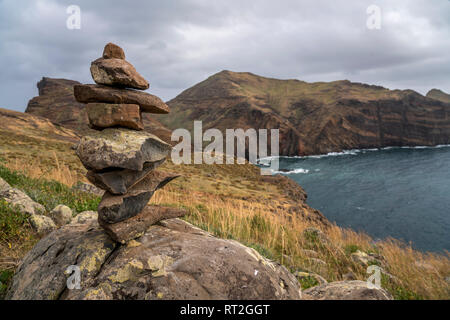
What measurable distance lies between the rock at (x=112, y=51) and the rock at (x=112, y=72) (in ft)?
0.55

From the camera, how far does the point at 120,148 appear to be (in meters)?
3.82

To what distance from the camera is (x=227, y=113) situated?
136625mm

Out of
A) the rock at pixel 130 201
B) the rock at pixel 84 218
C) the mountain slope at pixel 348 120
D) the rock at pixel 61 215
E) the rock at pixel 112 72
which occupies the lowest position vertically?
the rock at pixel 61 215

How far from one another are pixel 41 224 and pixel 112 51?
14.0 ft

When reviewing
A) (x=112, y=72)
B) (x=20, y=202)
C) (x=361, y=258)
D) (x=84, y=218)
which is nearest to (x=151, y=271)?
(x=84, y=218)

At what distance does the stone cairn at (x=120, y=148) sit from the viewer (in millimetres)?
3770

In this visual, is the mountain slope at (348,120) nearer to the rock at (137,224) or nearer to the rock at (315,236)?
the rock at (315,236)

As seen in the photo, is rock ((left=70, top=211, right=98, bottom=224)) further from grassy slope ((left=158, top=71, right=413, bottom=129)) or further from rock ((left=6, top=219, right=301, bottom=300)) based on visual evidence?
grassy slope ((left=158, top=71, right=413, bottom=129))

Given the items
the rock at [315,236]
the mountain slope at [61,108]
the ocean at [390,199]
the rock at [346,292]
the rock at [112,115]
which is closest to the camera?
the rock at [346,292]

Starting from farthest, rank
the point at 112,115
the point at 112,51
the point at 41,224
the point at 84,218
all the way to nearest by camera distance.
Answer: the point at 41,224 < the point at 84,218 < the point at 112,51 < the point at 112,115

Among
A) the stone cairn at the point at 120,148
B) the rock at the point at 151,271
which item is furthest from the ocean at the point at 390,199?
the stone cairn at the point at 120,148

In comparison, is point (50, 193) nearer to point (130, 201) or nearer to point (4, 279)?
point (4, 279)

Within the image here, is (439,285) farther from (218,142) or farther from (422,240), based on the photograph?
(218,142)

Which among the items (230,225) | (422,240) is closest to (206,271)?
(230,225)
